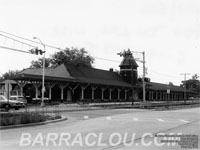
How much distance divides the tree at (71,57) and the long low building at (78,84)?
49.6 feet

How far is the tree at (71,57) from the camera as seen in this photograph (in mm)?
99625

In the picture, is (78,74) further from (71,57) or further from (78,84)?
(71,57)

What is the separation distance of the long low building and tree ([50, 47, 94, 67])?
595 inches

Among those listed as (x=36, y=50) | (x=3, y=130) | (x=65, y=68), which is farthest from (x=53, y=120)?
(x=65, y=68)

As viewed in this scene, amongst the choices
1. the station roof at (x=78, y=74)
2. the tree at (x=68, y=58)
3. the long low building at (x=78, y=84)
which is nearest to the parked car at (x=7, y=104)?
the long low building at (x=78, y=84)

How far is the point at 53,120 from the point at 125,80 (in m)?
66.7

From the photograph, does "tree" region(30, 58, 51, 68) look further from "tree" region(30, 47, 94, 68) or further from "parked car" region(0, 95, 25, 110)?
"parked car" region(0, 95, 25, 110)

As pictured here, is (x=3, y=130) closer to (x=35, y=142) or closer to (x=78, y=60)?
(x=35, y=142)

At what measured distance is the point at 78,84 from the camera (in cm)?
5994

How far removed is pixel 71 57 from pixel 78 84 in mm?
41706

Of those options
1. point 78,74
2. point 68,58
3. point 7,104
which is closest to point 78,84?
point 78,74

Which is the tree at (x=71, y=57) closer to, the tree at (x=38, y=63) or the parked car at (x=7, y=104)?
the tree at (x=38, y=63)

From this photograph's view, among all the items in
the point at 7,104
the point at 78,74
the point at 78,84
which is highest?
the point at 78,74

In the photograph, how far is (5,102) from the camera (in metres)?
34.1
